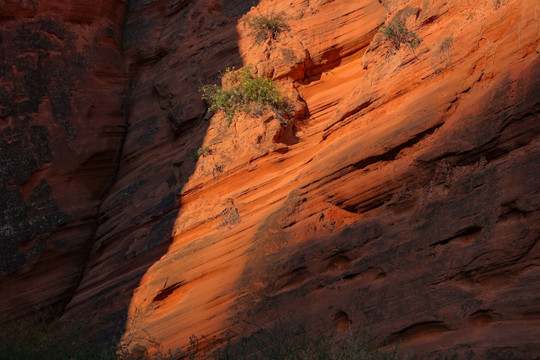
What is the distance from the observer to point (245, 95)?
31.2ft

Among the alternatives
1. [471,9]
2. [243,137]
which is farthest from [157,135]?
[471,9]

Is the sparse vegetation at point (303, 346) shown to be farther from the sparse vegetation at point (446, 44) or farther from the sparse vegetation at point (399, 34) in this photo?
the sparse vegetation at point (399, 34)

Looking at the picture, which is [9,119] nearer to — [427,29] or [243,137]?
[243,137]

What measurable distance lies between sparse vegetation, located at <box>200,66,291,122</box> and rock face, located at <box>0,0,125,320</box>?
3.17m

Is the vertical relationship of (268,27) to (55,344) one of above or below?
above

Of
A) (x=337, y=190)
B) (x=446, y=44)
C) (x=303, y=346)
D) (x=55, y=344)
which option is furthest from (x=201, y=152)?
(x=303, y=346)

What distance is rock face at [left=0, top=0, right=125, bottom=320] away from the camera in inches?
400

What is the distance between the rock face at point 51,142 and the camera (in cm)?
1016

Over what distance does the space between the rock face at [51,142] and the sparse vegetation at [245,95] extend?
3.17 m

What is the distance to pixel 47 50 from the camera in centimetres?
1136

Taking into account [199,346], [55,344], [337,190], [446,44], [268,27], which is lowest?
[199,346]

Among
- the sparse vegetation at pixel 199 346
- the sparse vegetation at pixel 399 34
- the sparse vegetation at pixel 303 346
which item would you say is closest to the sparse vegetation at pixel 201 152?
the sparse vegetation at pixel 199 346

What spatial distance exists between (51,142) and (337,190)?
7.29 metres

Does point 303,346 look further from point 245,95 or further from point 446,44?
point 245,95
